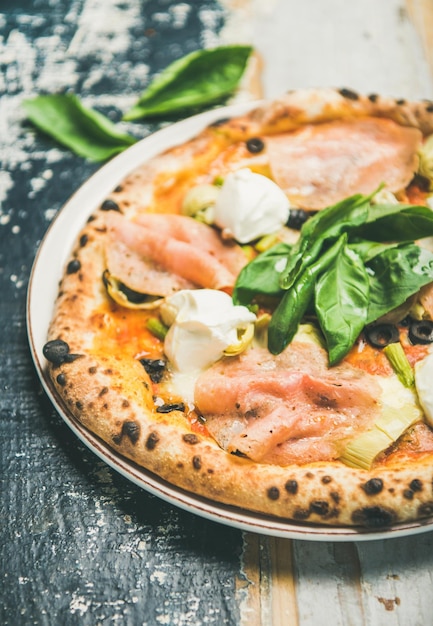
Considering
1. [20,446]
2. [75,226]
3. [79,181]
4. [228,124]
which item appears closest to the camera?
Answer: [20,446]

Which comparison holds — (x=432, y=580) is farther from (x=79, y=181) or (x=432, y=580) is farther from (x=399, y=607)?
(x=79, y=181)

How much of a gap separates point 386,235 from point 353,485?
1069 millimetres

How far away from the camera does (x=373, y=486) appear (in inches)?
89.7

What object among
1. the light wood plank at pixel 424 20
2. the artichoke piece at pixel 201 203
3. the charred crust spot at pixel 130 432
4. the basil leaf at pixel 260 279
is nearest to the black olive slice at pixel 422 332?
the basil leaf at pixel 260 279

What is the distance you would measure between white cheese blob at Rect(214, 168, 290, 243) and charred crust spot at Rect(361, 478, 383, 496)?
1169mm

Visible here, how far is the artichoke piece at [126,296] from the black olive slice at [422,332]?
3.19ft

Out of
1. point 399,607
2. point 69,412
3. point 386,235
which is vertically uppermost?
point 386,235

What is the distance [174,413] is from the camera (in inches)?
102

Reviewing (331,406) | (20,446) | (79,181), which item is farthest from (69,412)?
Answer: (79,181)

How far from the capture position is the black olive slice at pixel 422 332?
8.96 feet

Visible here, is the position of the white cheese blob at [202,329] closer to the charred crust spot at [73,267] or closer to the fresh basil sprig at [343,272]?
the fresh basil sprig at [343,272]

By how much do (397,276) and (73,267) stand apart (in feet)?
4.17

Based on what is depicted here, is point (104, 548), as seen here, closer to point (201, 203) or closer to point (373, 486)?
point (373, 486)

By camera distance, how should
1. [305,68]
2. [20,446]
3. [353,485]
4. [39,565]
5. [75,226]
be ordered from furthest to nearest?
1. [305,68]
2. [75,226]
3. [20,446]
4. [39,565]
5. [353,485]
